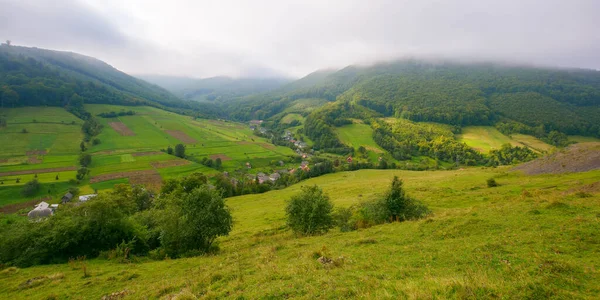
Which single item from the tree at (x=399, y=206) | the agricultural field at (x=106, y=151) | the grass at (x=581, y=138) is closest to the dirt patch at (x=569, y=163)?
the tree at (x=399, y=206)

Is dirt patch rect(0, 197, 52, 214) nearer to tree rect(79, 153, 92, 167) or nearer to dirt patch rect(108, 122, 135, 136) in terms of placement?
tree rect(79, 153, 92, 167)

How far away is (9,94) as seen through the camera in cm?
11694

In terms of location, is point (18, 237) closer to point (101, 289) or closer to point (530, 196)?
point (101, 289)

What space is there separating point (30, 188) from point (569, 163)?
382 ft

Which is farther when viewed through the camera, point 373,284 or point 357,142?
point 357,142

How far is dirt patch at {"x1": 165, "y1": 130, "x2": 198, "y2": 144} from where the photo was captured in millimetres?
126519

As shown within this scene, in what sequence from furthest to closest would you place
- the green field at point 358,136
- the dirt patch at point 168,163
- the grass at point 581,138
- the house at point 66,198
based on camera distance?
1. the green field at point 358,136
2. the grass at point 581,138
3. the dirt patch at point 168,163
4. the house at point 66,198

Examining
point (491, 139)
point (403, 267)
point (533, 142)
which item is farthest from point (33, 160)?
point (533, 142)

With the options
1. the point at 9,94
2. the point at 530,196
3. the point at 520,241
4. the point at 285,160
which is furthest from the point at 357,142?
the point at 9,94

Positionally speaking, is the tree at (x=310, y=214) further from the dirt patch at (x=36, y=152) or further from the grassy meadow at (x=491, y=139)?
the grassy meadow at (x=491, y=139)

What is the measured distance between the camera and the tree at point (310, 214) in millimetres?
22609

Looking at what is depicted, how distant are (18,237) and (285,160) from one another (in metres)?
102

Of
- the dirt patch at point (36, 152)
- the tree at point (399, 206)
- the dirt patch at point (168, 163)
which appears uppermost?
the tree at point (399, 206)

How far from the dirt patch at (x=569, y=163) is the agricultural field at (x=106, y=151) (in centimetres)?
8637
